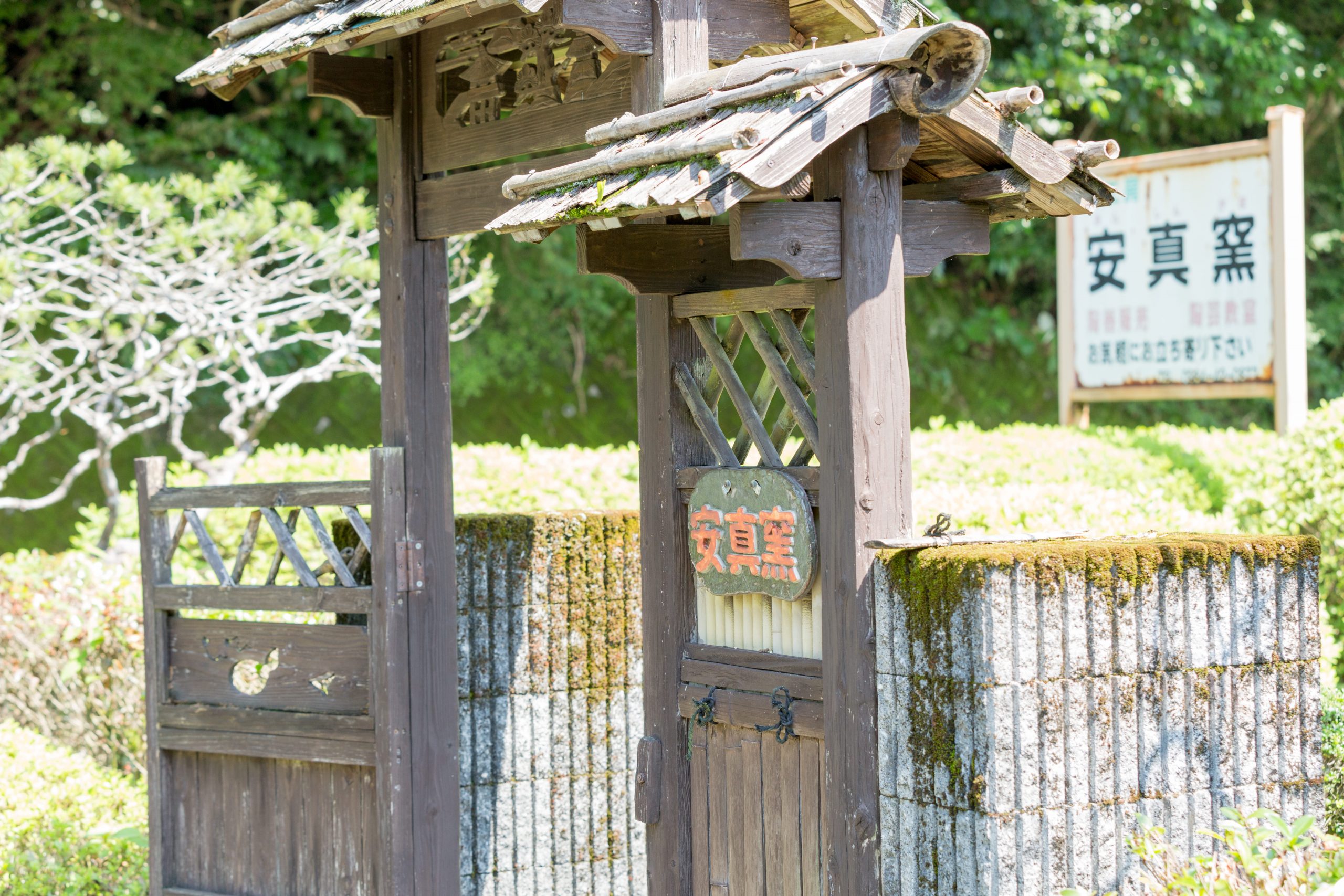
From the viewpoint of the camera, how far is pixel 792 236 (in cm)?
331

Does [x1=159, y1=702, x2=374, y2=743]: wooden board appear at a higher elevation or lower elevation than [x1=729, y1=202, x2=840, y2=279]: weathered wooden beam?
lower

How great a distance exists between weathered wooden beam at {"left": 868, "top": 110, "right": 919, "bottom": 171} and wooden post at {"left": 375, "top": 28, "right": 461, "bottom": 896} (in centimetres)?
176

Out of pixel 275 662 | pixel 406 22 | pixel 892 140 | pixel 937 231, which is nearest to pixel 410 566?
pixel 275 662

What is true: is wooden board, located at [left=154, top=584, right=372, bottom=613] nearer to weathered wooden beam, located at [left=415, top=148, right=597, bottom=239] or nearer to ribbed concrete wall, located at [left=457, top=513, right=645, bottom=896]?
ribbed concrete wall, located at [left=457, top=513, right=645, bottom=896]

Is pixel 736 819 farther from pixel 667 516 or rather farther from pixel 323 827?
pixel 323 827

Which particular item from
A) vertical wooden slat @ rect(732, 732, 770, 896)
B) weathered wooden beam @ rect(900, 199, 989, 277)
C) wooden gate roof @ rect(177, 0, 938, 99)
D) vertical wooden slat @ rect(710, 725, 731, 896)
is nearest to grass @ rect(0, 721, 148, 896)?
vertical wooden slat @ rect(710, 725, 731, 896)

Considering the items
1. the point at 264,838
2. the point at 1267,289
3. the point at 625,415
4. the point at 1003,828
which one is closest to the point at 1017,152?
the point at 1003,828

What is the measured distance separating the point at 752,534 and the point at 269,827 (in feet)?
7.27

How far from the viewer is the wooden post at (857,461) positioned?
3381mm

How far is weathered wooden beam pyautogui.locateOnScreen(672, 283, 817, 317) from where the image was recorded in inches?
140

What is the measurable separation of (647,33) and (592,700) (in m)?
2.35

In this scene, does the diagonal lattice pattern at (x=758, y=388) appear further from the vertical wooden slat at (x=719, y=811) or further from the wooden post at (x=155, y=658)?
the wooden post at (x=155, y=658)

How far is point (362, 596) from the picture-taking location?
4.53m

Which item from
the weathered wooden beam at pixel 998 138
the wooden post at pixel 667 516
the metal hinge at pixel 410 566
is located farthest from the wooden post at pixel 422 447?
the weathered wooden beam at pixel 998 138
